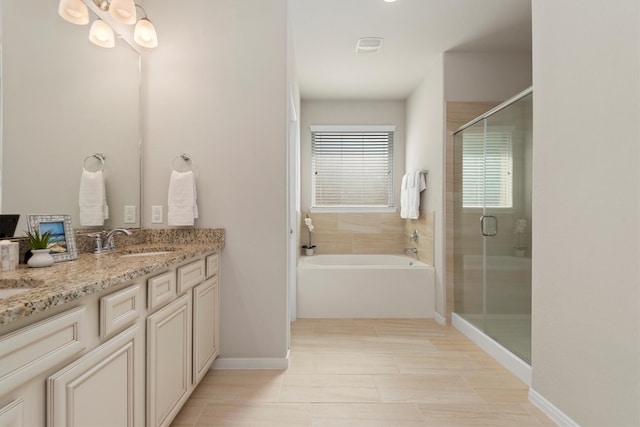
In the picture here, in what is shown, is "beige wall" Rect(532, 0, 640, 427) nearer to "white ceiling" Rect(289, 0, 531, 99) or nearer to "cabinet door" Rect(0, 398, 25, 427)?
"white ceiling" Rect(289, 0, 531, 99)

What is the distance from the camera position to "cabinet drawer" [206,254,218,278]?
6.89ft

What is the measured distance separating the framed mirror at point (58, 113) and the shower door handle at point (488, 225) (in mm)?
2541

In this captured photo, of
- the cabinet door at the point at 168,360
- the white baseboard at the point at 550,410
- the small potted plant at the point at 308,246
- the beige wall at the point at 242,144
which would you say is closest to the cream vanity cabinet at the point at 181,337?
the cabinet door at the point at 168,360

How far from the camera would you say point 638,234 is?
130cm

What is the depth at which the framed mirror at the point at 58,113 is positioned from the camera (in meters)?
1.43

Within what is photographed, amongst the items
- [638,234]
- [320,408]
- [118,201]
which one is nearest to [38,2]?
[118,201]

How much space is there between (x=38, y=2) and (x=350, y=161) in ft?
11.6

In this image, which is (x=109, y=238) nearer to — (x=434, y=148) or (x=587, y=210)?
(x=587, y=210)

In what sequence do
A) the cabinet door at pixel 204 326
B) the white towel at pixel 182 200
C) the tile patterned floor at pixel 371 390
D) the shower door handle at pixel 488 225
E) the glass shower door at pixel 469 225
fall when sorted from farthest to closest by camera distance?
the glass shower door at pixel 469 225 < the shower door handle at pixel 488 225 < the white towel at pixel 182 200 < the cabinet door at pixel 204 326 < the tile patterned floor at pixel 371 390

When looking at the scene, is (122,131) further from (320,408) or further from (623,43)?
(623,43)

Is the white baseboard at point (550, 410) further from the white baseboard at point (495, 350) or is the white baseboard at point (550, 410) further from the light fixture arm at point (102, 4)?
the light fixture arm at point (102, 4)

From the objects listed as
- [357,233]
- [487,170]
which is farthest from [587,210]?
[357,233]

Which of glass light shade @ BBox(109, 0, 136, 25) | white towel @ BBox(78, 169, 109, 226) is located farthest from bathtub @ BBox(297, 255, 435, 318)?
glass light shade @ BBox(109, 0, 136, 25)

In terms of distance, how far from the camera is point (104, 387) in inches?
43.6
